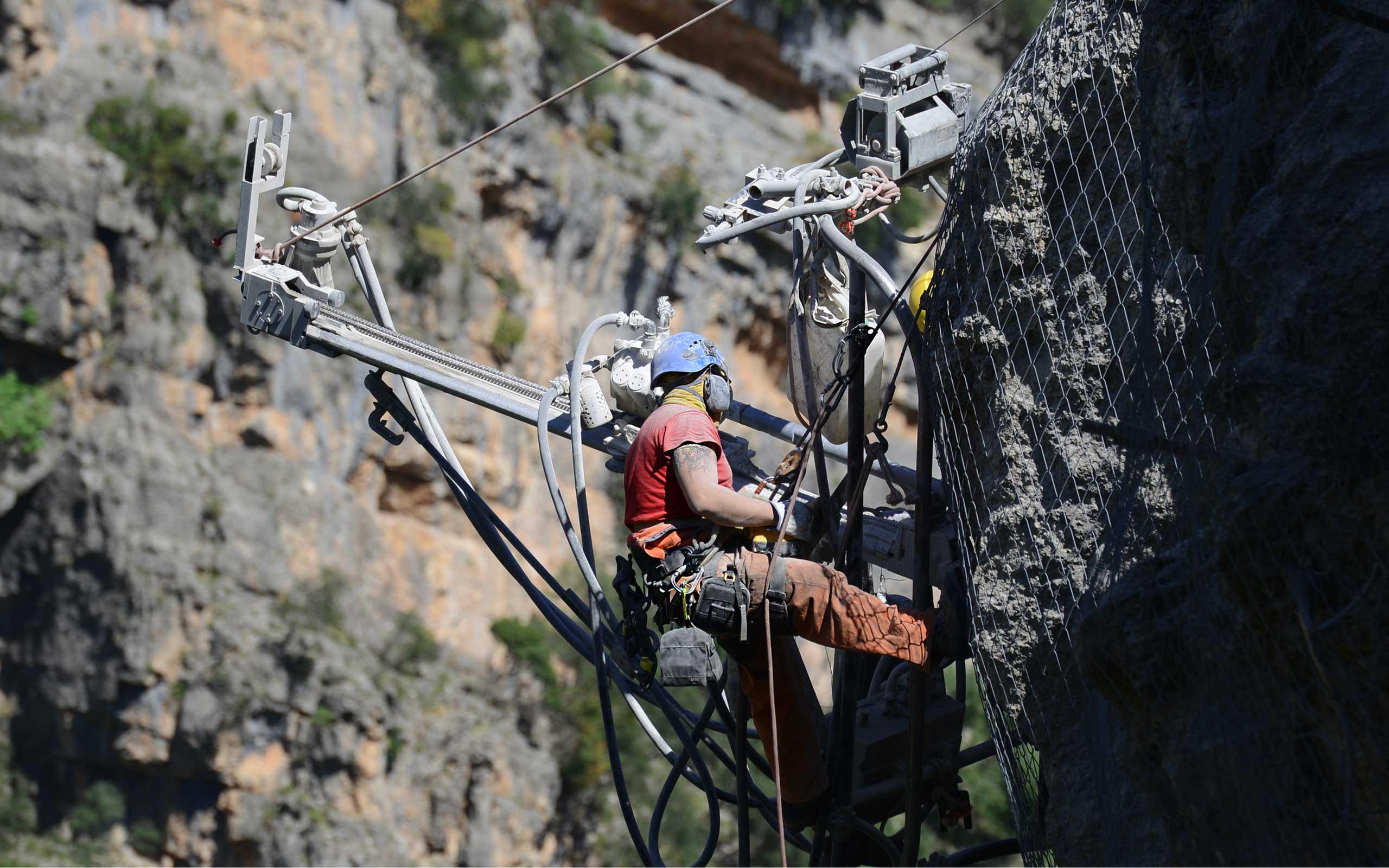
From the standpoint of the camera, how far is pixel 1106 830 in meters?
3.99

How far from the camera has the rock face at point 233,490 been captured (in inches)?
863

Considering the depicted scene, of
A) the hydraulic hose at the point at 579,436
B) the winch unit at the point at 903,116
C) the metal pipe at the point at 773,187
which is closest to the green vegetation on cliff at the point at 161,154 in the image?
the hydraulic hose at the point at 579,436

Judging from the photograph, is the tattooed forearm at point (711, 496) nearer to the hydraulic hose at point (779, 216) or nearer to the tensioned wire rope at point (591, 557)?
the tensioned wire rope at point (591, 557)

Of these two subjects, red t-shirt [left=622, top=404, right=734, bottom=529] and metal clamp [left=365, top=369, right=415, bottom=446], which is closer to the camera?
red t-shirt [left=622, top=404, right=734, bottom=529]

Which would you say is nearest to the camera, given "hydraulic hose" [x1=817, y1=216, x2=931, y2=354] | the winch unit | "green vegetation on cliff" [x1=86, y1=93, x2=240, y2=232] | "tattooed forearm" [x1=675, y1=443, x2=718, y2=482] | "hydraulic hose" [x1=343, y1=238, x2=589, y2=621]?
"hydraulic hose" [x1=817, y1=216, x2=931, y2=354]

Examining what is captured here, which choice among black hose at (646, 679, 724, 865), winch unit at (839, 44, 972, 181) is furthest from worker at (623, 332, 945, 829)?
winch unit at (839, 44, 972, 181)

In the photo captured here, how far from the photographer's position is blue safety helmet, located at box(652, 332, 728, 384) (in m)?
5.49

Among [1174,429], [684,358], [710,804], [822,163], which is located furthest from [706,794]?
[1174,429]

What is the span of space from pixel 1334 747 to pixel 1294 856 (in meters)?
0.28

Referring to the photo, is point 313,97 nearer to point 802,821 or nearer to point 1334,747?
point 802,821

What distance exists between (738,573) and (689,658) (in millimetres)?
351

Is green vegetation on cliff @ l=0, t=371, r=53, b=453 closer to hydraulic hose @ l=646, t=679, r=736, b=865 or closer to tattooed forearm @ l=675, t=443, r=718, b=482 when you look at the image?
hydraulic hose @ l=646, t=679, r=736, b=865

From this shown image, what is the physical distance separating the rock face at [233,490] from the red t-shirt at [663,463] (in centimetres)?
1808

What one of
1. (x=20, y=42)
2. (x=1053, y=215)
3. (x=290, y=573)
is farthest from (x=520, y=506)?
(x=1053, y=215)
